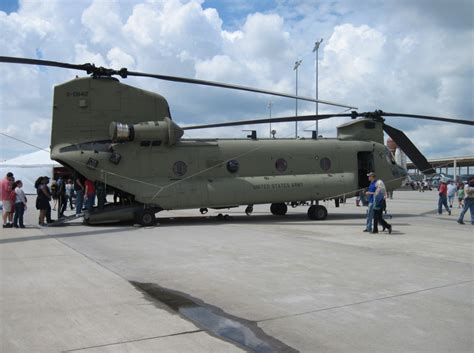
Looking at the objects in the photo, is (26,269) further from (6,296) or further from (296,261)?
(296,261)

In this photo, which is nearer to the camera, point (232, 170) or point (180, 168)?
point (180, 168)

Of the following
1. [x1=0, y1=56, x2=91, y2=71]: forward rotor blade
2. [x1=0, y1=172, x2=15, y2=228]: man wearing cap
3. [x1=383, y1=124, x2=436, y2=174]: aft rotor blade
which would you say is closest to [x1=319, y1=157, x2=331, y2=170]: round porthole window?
[x1=383, y1=124, x2=436, y2=174]: aft rotor blade

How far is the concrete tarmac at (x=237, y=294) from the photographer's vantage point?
13.9 ft

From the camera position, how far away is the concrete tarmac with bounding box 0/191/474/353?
4242 mm

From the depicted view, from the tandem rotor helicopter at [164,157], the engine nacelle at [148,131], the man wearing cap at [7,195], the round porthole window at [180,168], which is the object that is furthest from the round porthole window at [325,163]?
the man wearing cap at [7,195]

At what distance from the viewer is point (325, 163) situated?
55.3 feet

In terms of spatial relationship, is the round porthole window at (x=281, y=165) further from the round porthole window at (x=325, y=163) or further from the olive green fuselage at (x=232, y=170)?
the round porthole window at (x=325, y=163)

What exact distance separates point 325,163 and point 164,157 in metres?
6.23

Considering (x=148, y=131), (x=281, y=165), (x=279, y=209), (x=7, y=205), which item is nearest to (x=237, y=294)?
(x=148, y=131)

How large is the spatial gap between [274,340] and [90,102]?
1178cm

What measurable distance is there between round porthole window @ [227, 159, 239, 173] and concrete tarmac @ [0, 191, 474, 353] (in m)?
4.87

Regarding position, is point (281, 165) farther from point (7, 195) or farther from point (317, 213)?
point (7, 195)

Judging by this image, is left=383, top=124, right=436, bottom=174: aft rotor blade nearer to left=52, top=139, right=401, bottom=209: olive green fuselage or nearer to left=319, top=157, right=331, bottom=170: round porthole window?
left=52, top=139, right=401, bottom=209: olive green fuselage

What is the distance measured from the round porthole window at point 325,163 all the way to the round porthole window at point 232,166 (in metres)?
→ 3.43
